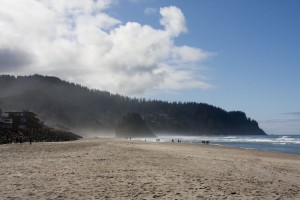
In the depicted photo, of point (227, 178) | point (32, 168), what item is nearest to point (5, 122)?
point (32, 168)

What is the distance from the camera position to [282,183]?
57.7ft

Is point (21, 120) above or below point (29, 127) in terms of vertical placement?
above

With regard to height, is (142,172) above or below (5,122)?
below

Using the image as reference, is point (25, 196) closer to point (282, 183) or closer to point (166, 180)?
point (166, 180)

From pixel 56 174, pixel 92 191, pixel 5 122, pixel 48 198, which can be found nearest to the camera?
pixel 48 198

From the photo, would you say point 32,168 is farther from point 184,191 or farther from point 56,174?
A: point 184,191

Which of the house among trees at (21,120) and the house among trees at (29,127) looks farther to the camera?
the house among trees at (21,120)

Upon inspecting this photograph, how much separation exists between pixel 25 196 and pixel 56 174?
527 centimetres

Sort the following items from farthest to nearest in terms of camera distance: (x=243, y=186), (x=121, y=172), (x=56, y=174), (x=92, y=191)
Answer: (x=121, y=172) < (x=56, y=174) < (x=243, y=186) < (x=92, y=191)

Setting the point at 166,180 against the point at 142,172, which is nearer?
the point at 166,180

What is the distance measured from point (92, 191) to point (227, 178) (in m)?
7.72

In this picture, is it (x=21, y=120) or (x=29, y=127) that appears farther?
(x=21, y=120)

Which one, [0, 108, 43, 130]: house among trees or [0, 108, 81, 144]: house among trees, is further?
[0, 108, 43, 130]: house among trees

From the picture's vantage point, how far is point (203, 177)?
17.6 meters
